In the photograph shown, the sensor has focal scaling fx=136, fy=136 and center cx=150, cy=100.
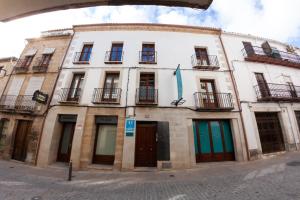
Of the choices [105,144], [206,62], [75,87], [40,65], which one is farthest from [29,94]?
[206,62]

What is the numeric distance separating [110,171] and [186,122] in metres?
5.10

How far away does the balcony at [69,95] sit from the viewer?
8852mm

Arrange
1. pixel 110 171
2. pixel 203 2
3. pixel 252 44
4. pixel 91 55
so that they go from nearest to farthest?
pixel 203 2 < pixel 110 171 < pixel 91 55 < pixel 252 44

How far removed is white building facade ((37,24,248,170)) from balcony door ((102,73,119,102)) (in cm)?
6

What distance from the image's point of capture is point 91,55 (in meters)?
10.0

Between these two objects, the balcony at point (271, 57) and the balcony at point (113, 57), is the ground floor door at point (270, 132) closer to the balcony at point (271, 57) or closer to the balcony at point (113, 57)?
the balcony at point (271, 57)

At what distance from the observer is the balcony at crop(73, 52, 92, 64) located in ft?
32.2

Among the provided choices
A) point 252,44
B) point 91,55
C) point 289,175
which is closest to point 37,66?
point 91,55

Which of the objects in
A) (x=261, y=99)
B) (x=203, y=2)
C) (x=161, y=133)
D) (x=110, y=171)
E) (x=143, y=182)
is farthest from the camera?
(x=261, y=99)

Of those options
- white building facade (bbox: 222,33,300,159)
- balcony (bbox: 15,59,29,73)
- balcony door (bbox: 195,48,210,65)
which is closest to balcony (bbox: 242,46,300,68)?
white building facade (bbox: 222,33,300,159)

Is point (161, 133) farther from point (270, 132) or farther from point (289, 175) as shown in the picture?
point (270, 132)

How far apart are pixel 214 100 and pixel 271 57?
6.93 m

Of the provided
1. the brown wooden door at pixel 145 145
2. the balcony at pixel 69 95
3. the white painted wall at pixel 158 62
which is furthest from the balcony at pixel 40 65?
the brown wooden door at pixel 145 145

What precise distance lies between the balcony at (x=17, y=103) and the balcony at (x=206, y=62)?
11519 millimetres
